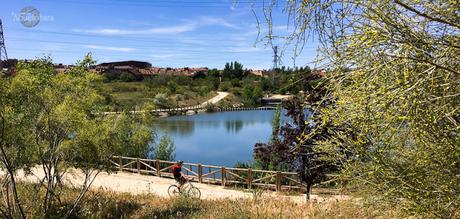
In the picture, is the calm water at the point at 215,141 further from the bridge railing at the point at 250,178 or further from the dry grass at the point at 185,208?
the dry grass at the point at 185,208

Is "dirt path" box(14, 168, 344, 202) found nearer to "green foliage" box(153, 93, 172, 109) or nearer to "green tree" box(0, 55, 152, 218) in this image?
"green tree" box(0, 55, 152, 218)

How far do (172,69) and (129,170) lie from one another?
115332 millimetres

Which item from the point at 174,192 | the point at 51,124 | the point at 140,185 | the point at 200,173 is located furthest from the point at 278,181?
the point at 51,124

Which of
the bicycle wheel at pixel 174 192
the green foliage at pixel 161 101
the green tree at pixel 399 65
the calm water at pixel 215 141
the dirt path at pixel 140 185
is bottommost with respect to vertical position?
the calm water at pixel 215 141

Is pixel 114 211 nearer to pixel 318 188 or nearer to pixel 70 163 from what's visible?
pixel 70 163

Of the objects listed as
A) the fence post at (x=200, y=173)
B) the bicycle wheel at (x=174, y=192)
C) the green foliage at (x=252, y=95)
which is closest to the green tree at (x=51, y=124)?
the bicycle wheel at (x=174, y=192)

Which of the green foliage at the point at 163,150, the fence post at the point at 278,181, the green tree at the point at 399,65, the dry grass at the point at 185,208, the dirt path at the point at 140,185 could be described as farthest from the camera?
the green foliage at the point at 163,150

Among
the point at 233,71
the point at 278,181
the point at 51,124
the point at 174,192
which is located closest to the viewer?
the point at 51,124

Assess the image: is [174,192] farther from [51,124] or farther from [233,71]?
[233,71]

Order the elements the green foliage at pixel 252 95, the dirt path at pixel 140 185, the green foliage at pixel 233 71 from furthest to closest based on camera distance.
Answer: the green foliage at pixel 233 71
the green foliage at pixel 252 95
the dirt path at pixel 140 185

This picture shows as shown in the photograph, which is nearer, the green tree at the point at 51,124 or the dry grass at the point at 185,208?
the dry grass at the point at 185,208

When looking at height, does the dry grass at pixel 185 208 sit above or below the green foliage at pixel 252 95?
below

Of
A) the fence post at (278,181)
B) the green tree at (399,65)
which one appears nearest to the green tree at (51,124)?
the fence post at (278,181)

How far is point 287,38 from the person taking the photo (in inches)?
102
